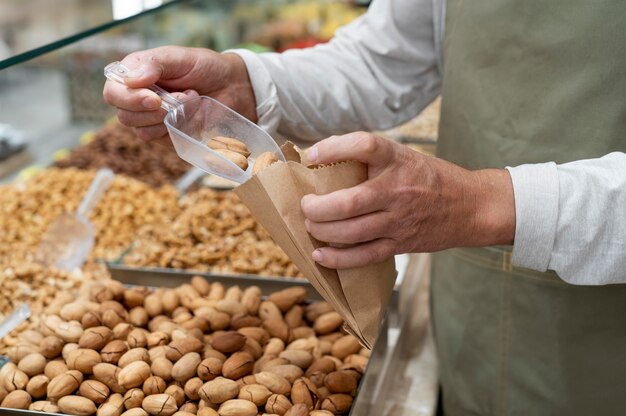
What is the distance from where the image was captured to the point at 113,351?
113 centimetres

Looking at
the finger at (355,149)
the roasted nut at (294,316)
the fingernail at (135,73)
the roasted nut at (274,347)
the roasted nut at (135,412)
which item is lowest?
the roasted nut at (294,316)

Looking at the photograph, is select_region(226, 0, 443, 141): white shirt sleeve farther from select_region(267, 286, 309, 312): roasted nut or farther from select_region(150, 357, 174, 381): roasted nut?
select_region(150, 357, 174, 381): roasted nut

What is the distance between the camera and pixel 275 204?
2.90ft

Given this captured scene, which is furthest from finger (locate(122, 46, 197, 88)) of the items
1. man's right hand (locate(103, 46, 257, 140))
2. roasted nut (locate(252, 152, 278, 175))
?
roasted nut (locate(252, 152, 278, 175))

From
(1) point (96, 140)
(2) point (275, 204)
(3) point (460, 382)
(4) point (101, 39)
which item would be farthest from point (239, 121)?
(4) point (101, 39)

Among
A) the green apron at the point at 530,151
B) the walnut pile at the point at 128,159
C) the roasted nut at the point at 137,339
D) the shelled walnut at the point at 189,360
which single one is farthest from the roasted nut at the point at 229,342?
the walnut pile at the point at 128,159

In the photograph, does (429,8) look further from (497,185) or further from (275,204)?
(275,204)

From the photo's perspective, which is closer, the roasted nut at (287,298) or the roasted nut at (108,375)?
the roasted nut at (108,375)

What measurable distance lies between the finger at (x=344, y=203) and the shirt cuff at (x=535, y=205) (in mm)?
187

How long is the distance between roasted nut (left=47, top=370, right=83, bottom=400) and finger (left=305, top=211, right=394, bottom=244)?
434 mm

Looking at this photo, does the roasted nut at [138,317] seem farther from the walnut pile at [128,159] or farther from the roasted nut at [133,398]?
the walnut pile at [128,159]

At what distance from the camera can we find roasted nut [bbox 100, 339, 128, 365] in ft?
3.69

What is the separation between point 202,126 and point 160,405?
38 cm

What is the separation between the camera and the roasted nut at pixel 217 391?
105 cm
